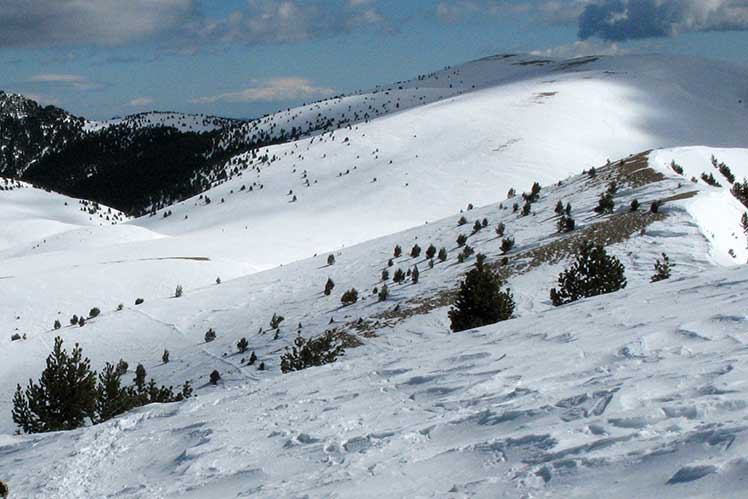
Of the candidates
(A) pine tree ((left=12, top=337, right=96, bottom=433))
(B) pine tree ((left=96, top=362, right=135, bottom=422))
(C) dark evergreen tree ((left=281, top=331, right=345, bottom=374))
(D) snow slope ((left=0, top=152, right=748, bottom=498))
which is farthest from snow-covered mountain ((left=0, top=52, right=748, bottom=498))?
(A) pine tree ((left=12, top=337, right=96, bottom=433))

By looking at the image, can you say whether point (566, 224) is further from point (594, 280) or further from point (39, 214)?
point (39, 214)

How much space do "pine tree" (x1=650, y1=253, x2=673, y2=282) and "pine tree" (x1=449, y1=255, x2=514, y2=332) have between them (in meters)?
3.34

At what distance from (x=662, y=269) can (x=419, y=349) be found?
793 centimetres

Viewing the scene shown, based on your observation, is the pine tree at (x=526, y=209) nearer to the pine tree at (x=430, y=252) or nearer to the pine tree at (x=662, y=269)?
the pine tree at (x=430, y=252)

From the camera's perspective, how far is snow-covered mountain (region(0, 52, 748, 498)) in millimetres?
5301

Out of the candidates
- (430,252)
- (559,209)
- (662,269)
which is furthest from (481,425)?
(559,209)

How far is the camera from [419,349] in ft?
35.0

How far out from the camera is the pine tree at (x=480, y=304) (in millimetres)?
14273

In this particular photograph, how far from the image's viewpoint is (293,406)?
336 inches

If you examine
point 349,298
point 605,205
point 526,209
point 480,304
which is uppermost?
point 526,209

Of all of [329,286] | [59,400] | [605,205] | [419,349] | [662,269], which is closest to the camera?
[419,349]

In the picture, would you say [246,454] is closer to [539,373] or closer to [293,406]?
[293,406]

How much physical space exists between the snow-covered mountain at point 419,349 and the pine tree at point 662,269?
300mm

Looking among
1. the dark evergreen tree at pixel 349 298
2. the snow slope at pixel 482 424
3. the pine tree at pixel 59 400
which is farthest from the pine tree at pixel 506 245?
the pine tree at pixel 59 400
